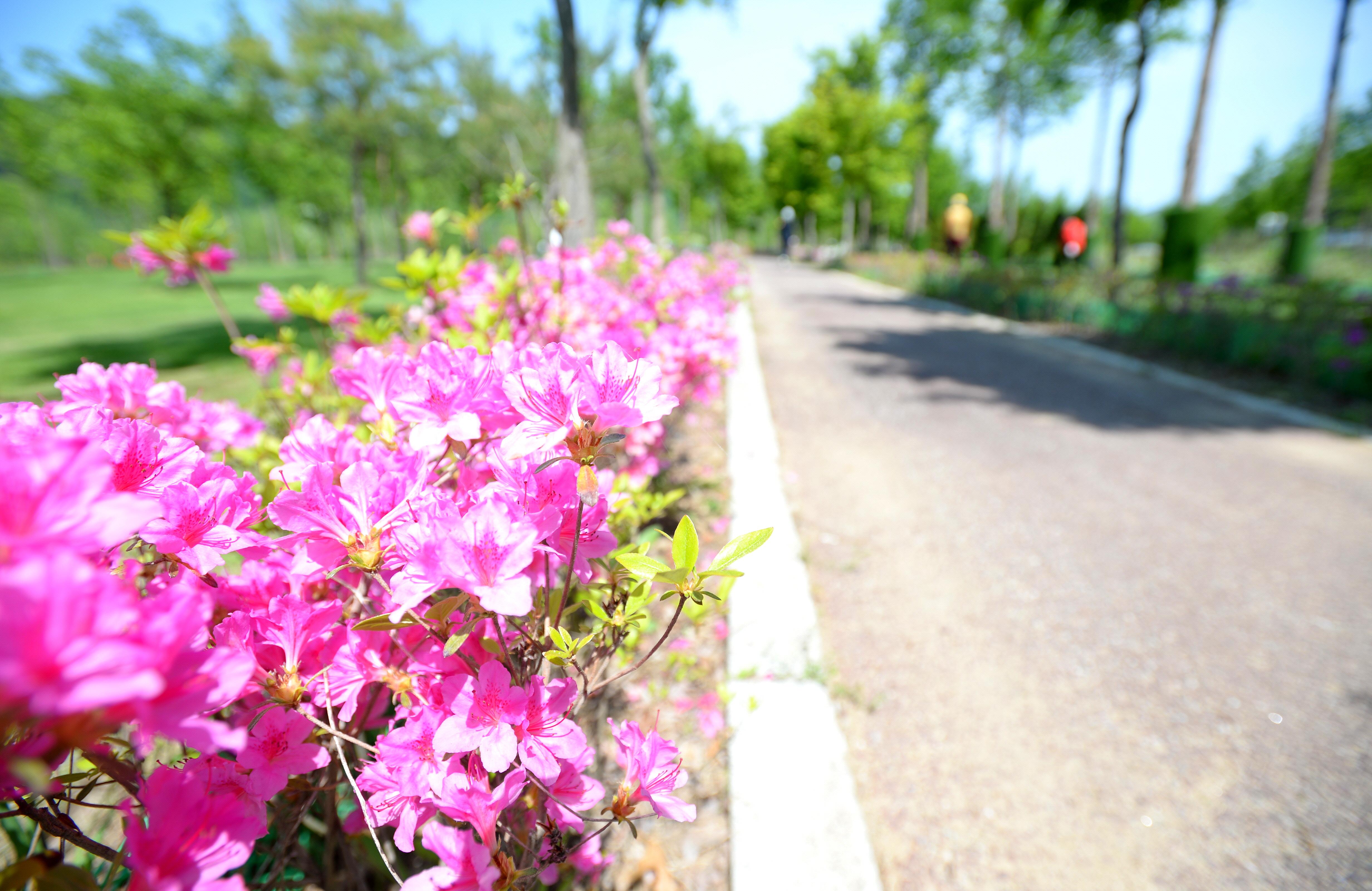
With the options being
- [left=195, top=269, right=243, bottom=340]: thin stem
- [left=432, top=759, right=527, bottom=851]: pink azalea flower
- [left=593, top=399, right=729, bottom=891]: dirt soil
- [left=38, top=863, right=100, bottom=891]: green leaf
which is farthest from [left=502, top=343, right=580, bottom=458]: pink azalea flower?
[left=195, top=269, right=243, bottom=340]: thin stem

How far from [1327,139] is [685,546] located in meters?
14.5

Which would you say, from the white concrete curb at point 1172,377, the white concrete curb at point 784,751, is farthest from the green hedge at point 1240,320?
the white concrete curb at point 784,751

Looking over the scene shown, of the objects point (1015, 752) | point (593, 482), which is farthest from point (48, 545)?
point (1015, 752)

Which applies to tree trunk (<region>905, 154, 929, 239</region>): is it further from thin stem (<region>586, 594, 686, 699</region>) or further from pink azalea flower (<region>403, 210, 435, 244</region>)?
thin stem (<region>586, 594, 686, 699</region>)

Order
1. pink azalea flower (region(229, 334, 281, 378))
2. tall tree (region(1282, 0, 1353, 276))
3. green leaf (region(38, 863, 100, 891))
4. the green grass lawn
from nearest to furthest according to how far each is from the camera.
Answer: green leaf (region(38, 863, 100, 891))
pink azalea flower (region(229, 334, 281, 378))
the green grass lawn
tall tree (region(1282, 0, 1353, 276))

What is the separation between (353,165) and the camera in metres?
22.2

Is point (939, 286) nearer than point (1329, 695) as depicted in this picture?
No

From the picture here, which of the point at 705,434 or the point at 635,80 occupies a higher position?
the point at 635,80

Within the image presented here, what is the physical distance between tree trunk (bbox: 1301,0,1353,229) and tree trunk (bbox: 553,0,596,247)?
33.5 ft

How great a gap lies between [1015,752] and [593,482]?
1.94 metres

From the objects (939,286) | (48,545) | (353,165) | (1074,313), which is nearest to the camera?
(48,545)

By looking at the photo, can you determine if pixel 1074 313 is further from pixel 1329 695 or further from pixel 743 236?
pixel 743 236

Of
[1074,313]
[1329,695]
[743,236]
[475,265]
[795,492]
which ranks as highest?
[743,236]

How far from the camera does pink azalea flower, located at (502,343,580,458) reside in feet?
2.27
